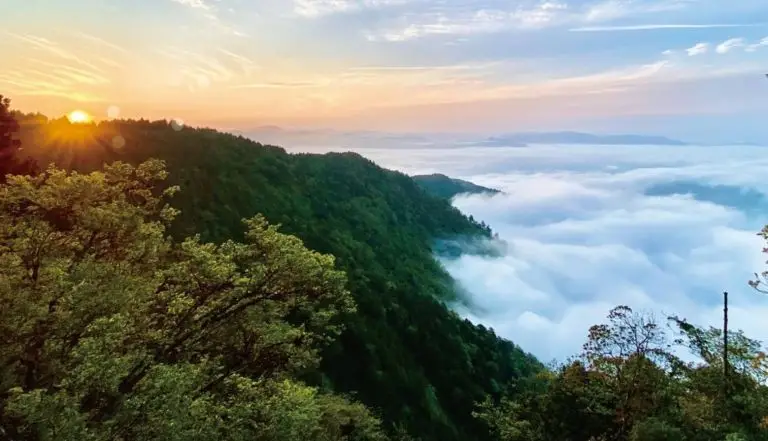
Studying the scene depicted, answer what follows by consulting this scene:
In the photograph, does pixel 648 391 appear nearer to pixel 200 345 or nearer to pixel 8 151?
pixel 200 345

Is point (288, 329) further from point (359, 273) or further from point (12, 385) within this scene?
point (359, 273)

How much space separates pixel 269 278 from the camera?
1852 cm

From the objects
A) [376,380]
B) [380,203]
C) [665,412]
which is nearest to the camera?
[665,412]

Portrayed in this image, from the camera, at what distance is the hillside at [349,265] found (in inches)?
2753

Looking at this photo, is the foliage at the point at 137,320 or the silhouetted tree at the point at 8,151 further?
the silhouetted tree at the point at 8,151

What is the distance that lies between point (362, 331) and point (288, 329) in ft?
187

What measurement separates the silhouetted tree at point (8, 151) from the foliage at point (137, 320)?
793 cm

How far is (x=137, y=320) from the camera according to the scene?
16.6 meters

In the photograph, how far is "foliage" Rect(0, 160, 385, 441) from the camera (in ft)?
43.0

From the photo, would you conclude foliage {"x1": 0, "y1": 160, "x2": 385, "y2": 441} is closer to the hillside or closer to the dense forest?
the dense forest

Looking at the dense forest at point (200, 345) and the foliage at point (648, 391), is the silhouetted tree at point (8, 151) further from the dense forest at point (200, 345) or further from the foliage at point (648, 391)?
the foliage at point (648, 391)

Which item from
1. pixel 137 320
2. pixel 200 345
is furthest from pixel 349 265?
pixel 137 320

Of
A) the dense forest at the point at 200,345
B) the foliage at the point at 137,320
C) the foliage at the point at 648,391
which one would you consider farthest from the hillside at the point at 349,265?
the foliage at the point at 137,320

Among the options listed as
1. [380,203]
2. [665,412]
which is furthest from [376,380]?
[380,203]
